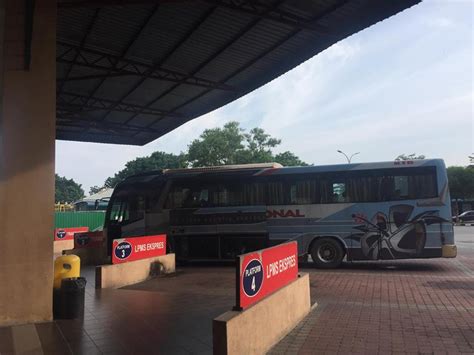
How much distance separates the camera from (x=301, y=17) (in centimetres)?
1005

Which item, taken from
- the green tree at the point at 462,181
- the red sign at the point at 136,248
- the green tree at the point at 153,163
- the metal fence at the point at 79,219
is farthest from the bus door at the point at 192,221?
the green tree at the point at 153,163

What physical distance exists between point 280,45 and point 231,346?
29.7 ft

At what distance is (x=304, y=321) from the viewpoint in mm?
6633

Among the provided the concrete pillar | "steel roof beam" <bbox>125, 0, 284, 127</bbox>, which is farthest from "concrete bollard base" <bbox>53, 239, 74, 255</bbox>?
the concrete pillar

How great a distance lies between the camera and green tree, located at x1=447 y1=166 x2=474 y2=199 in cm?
4897

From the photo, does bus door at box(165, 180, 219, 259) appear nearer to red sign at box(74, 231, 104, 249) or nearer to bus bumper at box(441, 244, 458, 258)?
red sign at box(74, 231, 104, 249)

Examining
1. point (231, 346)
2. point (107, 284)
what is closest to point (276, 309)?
point (231, 346)

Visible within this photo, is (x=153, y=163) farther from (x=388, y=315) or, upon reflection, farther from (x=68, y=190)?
(x=388, y=315)

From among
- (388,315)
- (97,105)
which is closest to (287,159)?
(97,105)

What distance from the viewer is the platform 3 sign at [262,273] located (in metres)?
4.77

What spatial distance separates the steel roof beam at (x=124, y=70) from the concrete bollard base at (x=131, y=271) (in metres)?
5.92

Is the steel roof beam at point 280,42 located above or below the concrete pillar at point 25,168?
above

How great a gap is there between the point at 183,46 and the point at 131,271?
20.7 feet

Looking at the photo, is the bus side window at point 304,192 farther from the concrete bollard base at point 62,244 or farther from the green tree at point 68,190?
the green tree at point 68,190
